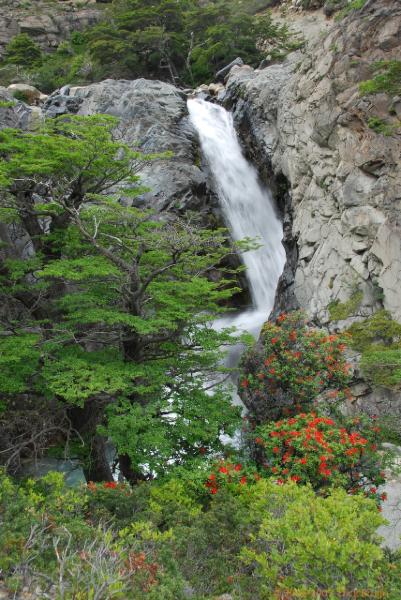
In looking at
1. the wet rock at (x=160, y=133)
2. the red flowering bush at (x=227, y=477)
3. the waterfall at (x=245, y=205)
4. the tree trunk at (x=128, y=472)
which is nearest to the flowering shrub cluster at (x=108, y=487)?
the red flowering bush at (x=227, y=477)

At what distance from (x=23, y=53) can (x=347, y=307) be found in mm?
→ 36113

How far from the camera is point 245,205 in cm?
2120

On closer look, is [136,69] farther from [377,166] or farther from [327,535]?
[327,535]

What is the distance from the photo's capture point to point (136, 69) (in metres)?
31.8

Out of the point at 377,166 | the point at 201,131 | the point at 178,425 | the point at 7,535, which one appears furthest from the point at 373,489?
the point at 201,131

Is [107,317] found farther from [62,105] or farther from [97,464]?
[62,105]

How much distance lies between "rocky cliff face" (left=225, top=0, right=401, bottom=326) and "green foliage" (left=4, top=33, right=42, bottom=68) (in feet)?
88.6

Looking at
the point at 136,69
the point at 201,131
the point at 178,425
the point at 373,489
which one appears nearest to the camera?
the point at 373,489

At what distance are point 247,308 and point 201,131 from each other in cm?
957

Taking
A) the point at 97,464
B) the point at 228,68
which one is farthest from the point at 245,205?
the point at 97,464

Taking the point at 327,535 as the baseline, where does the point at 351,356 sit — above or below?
below

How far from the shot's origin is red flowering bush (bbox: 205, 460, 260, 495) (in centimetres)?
674

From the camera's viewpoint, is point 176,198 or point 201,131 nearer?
point 176,198

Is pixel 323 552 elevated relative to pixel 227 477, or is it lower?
elevated
